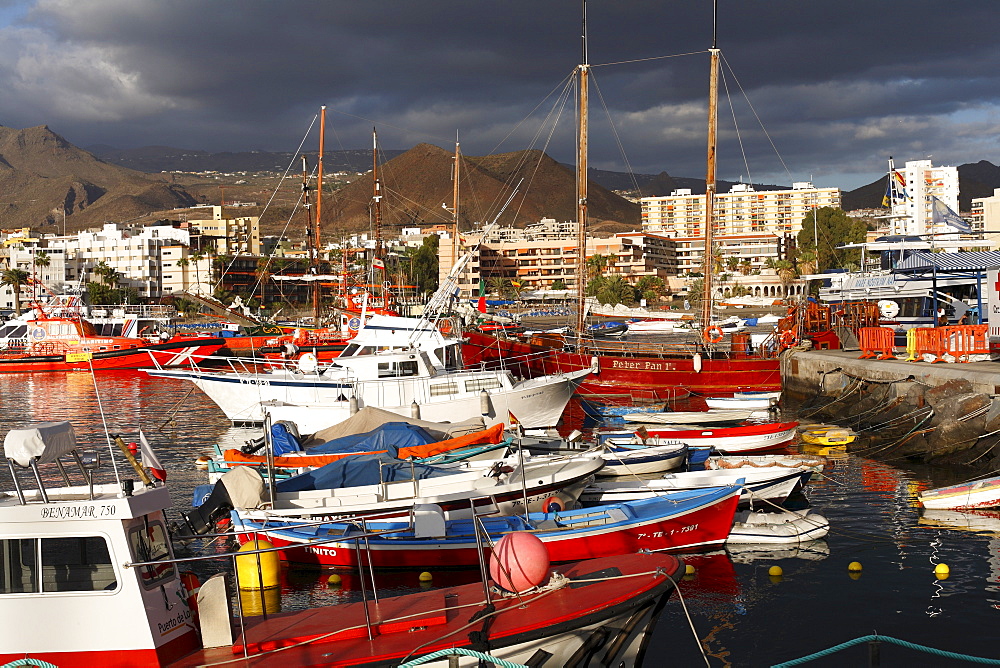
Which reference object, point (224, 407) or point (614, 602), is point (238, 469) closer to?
point (614, 602)

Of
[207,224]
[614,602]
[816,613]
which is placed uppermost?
[207,224]

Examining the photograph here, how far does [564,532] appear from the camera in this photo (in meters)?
15.4

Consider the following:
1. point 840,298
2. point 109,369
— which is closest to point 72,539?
point 840,298

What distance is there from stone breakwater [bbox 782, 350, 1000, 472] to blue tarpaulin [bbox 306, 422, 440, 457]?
1448 centimetres

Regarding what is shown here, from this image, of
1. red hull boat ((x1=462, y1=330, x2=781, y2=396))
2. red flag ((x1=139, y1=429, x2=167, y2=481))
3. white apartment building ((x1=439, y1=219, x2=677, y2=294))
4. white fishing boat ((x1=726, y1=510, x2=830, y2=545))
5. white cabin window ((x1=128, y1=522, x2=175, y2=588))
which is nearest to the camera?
white cabin window ((x1=128, y1=522, x2=175, y2=588))

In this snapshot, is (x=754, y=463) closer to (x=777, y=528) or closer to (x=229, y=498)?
(x=777, y=528)

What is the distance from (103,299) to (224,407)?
104 meters

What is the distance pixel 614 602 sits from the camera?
9.44m

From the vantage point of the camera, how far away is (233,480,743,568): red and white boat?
15.5 m

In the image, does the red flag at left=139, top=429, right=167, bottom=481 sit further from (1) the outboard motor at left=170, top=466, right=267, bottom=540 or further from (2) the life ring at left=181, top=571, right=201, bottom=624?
(1) the outboard motor at left=170, top=466, right=267, bottom=540

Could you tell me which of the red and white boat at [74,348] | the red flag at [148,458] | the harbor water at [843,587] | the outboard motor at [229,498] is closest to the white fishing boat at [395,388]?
the harbor water at [843,587]

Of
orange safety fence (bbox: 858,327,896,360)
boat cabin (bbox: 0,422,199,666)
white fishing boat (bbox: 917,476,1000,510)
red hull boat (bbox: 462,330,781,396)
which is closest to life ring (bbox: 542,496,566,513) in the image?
white fishing boat (bbox: 917,476,1000,510)

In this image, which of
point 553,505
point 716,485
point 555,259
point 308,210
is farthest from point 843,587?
point 555,259

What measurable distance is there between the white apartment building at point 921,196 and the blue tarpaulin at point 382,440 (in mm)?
43987
